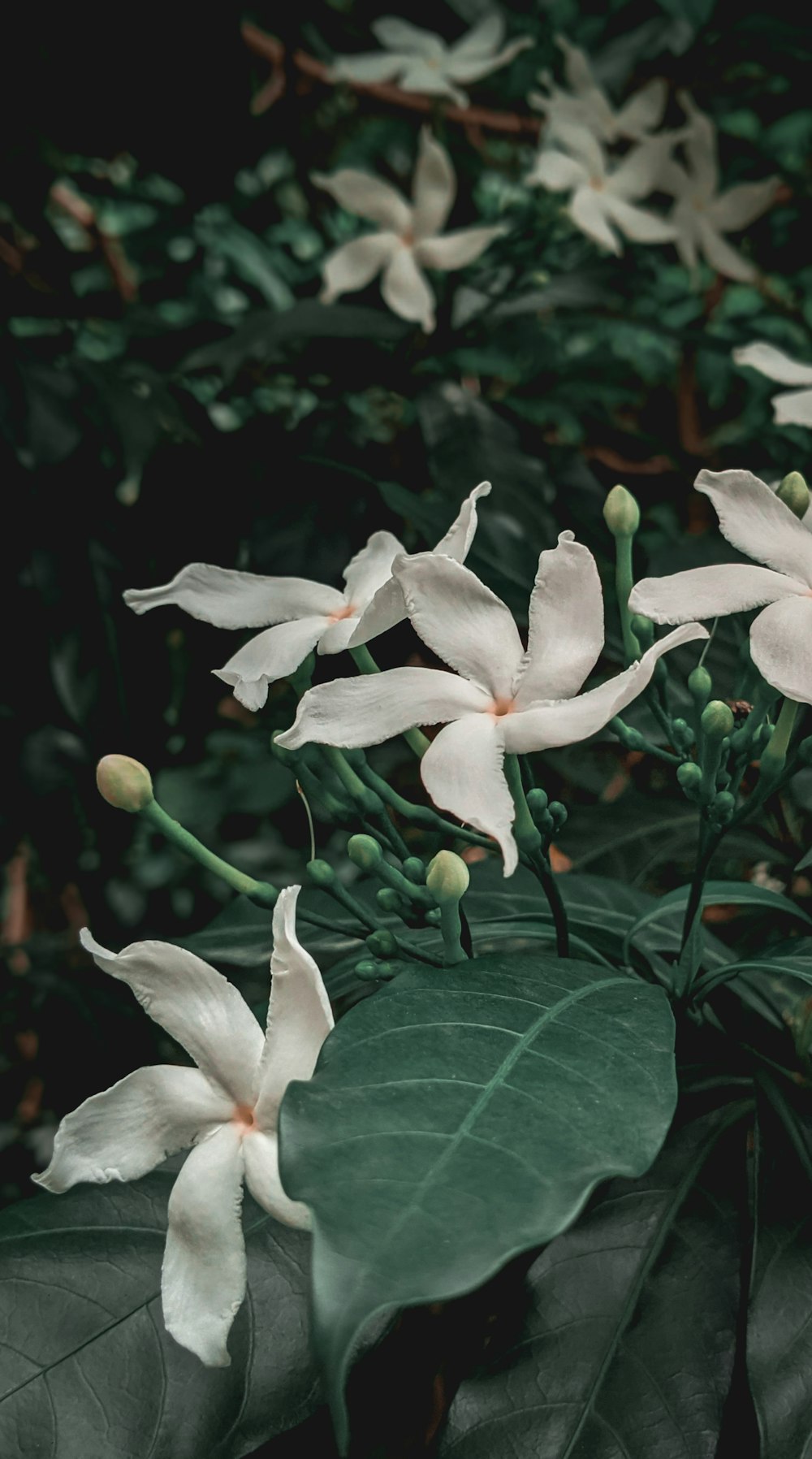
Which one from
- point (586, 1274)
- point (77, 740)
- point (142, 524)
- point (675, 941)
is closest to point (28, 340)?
point (142, 524)

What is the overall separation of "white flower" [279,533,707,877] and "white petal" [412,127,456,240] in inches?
31.6

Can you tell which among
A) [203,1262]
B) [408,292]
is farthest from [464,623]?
[408,292]

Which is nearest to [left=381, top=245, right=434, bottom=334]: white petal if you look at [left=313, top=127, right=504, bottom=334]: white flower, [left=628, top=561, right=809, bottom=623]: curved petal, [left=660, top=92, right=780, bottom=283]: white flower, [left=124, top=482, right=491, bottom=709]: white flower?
[left=313, top=127, right=504, bottom=334]: white flower

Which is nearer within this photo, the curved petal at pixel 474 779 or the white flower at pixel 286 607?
the curved petal at pixel 474 779

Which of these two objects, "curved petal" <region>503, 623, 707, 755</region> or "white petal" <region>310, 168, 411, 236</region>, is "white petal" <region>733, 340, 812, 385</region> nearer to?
"curved petal" <region>503, 623, 707, 755</region>

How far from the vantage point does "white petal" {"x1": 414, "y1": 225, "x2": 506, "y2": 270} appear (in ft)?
3.72

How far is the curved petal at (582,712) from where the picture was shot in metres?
0.43

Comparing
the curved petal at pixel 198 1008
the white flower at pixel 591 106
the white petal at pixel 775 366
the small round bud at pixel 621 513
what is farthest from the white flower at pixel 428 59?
the curved petal at pixel 198 1008

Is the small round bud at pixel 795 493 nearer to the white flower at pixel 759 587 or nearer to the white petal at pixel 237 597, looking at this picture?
the white flower at pixel 759 587

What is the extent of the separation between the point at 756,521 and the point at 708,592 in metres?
0.05

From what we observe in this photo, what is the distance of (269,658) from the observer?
1.78ft

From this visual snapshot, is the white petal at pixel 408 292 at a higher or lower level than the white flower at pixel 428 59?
lower

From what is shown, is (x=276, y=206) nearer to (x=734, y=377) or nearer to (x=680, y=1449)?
(x=734, y=377)

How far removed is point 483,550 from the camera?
856 mm
